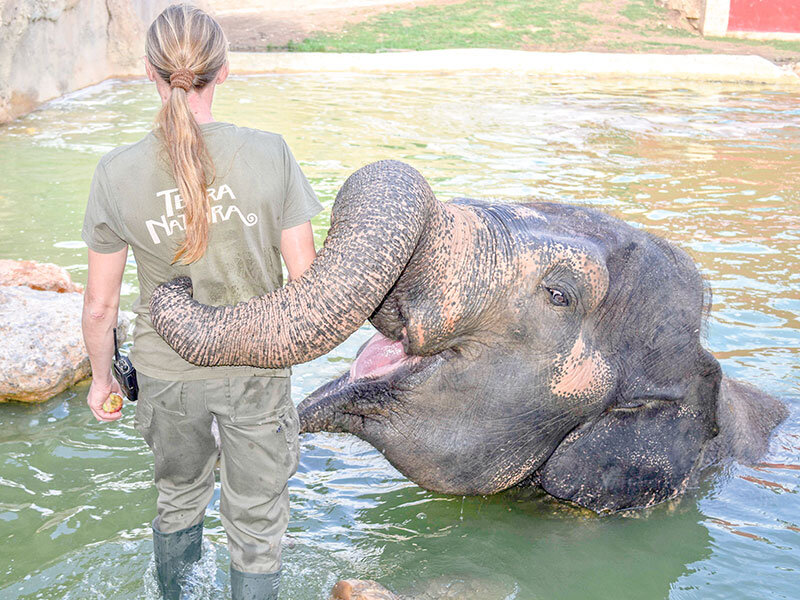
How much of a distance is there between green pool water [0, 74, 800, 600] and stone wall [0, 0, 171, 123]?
135 centimetres

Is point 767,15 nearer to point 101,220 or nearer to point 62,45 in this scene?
point 62,45

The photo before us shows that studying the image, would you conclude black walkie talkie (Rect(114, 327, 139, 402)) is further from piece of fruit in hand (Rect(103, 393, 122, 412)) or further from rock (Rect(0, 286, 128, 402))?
rock (Rect(0, 286, 128, 402))

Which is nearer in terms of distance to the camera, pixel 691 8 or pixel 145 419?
pixel 145 419

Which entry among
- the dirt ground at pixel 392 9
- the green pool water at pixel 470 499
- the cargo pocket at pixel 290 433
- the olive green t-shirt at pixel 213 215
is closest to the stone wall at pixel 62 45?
the green pool water at pixel 470 499

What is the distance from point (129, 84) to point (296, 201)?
15.9 meters

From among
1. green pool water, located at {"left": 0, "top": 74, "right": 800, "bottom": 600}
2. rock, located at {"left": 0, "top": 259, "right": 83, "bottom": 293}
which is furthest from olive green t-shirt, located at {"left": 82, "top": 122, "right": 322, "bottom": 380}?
rock, located at {"left": 0, "top": 259, "right": 83, "bottom": 293}

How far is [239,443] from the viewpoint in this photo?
319cm

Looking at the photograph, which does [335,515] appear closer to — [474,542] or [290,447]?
[474,542]

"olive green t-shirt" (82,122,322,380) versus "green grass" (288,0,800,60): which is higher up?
"green grass" (288,0,800,60)

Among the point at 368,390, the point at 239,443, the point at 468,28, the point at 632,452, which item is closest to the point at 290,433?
the point at 239,443

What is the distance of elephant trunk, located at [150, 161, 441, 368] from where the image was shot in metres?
2.75

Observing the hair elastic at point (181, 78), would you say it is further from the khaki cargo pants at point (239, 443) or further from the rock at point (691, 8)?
the rock at point (691, 8)

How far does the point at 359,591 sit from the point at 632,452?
1254 millimetres

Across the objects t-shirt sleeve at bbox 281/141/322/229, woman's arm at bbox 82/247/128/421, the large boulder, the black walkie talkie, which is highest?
t-shirt sleeve at bbox 281/141/322/229
